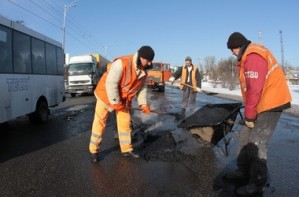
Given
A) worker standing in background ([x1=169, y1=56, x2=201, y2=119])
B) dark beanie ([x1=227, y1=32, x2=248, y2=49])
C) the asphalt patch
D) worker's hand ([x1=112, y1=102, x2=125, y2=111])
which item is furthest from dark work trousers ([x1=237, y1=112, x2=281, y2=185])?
worker standing in background ([x1=169, y1=56, x2=201, y2=119])

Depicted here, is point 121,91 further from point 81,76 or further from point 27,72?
point 81,76

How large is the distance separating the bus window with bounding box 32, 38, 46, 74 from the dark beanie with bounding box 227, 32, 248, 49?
6.70 m

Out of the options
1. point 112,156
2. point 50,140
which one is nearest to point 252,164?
point 112,156

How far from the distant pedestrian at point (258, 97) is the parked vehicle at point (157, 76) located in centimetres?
2473

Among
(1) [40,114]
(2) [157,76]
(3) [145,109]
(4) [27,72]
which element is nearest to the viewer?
(3) [145,109]

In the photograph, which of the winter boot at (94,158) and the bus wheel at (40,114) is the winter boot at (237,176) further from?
the bus wheel at (40,114)

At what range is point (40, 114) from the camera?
10.7 m

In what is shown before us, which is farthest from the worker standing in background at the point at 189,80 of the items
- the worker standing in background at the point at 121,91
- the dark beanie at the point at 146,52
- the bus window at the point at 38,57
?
the dark beanie at the point at 146,52

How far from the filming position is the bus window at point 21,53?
879 cm

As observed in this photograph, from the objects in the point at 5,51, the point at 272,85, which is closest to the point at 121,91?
the point at 272,85

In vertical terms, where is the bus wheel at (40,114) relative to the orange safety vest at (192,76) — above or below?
below

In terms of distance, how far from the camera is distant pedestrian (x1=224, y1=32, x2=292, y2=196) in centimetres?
436

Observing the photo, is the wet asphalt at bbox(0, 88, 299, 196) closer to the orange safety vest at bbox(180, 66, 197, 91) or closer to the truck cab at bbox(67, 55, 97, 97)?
the orange safety vest at bbox(180, 66, 197, 91)

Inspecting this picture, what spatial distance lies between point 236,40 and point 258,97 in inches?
30.8
